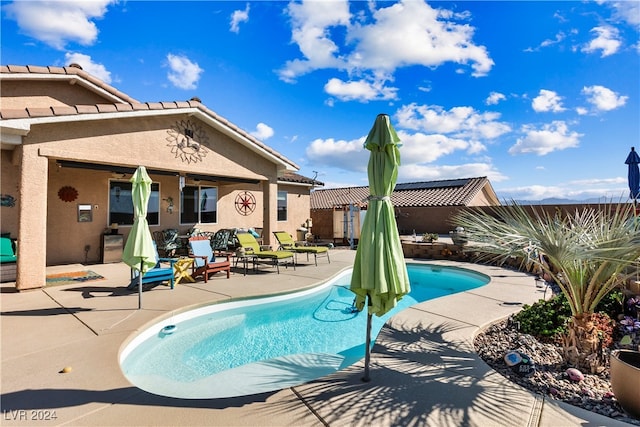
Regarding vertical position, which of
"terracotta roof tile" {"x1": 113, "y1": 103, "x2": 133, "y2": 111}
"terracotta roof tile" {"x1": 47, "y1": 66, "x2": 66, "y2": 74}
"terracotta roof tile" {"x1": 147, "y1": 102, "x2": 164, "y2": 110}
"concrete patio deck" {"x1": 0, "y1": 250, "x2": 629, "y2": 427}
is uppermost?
"terracotta roof tile" {"x1": 47, "y1": 66, "x2": 66, "y2": 74}

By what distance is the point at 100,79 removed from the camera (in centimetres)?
1136

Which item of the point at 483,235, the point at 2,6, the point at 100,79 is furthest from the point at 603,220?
the point at 100,79

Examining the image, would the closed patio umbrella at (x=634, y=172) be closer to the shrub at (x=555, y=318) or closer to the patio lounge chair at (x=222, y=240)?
the shrub at (x=555, y=318)

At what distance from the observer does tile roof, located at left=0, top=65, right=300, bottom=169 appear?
270 inches

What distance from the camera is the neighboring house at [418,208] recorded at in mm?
18984

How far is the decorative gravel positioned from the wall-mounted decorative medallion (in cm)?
957

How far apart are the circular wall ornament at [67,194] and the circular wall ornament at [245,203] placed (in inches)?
250

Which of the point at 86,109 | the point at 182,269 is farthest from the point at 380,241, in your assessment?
the point at 86,109

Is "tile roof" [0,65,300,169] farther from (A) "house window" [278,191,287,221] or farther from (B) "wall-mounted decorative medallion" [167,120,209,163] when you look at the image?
(A) "house window" [278,191,287,221]

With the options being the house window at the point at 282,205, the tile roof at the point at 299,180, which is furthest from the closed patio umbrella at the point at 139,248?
the house window at the point at 282,205

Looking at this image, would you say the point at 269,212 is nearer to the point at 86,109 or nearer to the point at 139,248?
the point at 86,109

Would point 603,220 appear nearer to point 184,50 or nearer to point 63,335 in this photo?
point 63,335

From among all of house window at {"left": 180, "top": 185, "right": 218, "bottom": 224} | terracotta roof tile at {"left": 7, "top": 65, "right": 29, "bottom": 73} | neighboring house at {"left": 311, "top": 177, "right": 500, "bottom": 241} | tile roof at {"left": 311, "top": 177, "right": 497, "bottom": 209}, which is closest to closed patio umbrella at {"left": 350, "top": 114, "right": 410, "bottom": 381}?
terracotta roof tile at {"left": 7, "top": 65, "right": 29, "bottom": 73}

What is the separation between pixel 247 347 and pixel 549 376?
425cm
